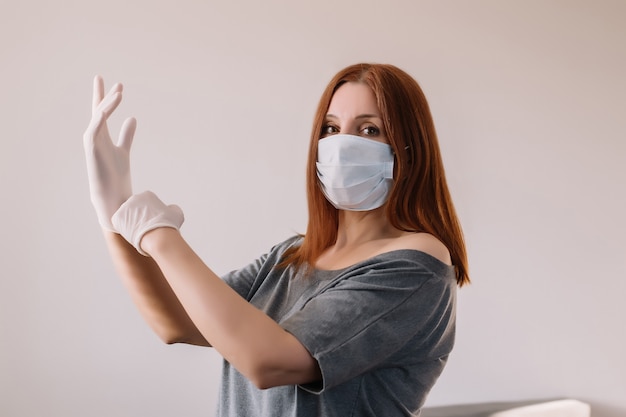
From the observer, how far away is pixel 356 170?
4.46 feet

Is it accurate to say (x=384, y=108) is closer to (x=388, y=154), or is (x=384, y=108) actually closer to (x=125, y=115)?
(x=388, y=154)

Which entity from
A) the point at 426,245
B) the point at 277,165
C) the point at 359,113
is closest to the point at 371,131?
the point at 359,113

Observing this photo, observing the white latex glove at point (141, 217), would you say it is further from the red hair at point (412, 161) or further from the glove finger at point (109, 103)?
the red hair at point (412, 161)

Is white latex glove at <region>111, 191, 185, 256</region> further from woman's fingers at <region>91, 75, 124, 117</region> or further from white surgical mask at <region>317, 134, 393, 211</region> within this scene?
white surgical mask at <region>317, 134, 393, 211</region>

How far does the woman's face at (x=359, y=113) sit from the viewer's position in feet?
4.49

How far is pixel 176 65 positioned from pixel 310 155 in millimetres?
1180

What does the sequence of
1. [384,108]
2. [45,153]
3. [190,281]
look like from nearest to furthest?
[190,281] → [384,108] → [45,153]

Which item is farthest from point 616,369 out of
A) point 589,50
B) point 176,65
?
point 176,65

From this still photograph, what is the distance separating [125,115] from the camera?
246 cm

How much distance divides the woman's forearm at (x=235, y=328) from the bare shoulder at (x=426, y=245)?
0.28m

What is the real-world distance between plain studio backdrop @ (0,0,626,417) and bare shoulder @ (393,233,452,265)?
1.22m

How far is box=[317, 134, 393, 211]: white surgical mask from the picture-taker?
1.36 metres

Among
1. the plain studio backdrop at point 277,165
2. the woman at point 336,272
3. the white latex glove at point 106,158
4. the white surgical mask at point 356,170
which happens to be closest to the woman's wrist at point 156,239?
the woman at point 336,272

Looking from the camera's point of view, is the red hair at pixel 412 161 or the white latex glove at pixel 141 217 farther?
the red hair at pixel 412 161
